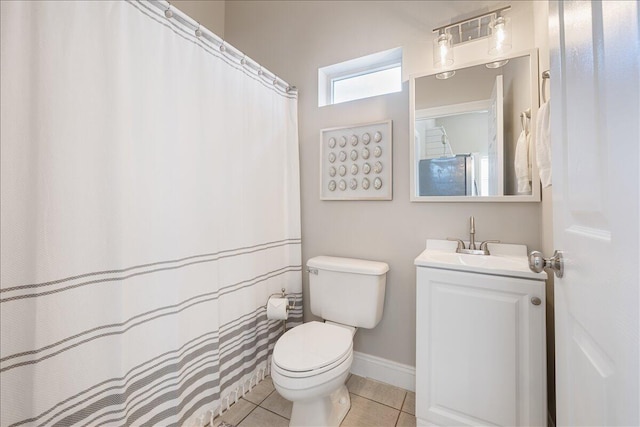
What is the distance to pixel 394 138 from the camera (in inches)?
66.3

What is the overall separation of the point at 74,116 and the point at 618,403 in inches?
57.9

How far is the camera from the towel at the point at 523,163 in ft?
4.42

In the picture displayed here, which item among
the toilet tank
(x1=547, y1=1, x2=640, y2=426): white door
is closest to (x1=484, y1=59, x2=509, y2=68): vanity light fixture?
(x1=547, y1=1, x2=640, y2=426): white door

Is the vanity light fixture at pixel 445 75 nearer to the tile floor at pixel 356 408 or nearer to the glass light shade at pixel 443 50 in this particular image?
the glass light shade at pixel 443 50

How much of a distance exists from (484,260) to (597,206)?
831 mm

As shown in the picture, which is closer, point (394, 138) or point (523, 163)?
point (523, 163)

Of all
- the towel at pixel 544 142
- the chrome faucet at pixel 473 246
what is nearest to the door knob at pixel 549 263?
the towel at pixel 544 142

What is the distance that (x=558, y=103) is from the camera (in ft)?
2.29

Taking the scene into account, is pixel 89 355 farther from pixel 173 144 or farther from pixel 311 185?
pixel 311 185

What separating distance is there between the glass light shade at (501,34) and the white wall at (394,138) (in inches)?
2.0

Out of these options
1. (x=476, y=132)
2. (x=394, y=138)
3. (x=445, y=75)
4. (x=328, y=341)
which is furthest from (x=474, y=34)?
(x=328, y=341)

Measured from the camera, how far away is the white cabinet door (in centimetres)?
107

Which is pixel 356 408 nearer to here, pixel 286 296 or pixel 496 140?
pixel 286 296

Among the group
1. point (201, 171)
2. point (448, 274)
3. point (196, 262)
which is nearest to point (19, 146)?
point (201, 171)
